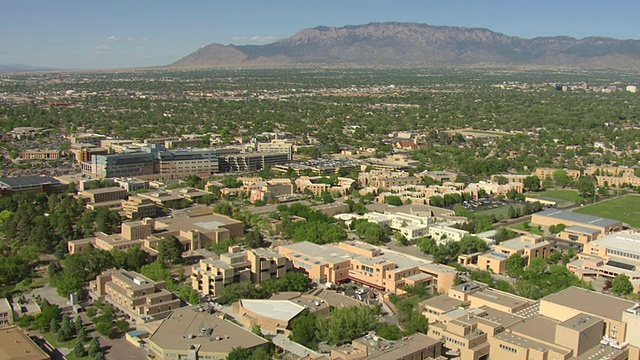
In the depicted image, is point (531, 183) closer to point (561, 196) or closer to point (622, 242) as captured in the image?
point (561, 196)

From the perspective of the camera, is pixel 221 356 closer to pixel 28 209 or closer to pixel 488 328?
pixel 488 328

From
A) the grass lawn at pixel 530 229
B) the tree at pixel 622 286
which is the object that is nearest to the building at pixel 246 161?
the grass lawn at pixel 530 229

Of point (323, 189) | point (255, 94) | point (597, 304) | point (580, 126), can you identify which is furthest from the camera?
point (255, 94)

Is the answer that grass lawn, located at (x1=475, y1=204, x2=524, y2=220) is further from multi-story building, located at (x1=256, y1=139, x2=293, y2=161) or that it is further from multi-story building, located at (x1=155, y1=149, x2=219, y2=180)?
multi-story building, located at (x1=155, y1=149, x2=219, y2=180)

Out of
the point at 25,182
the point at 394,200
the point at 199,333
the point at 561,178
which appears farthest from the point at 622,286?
the point at 25,182

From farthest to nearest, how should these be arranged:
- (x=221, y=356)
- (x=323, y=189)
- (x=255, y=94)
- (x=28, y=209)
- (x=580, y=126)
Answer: (x=255, y=94)
(x=580, y=126)
(x=323, y=189)
(x=28, y=209)
(x=221, y=356)

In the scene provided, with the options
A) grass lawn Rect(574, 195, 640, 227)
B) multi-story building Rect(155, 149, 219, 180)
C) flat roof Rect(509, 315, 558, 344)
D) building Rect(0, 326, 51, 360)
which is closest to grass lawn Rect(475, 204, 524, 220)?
grass lawn Rect(574, 195, 640, 227)

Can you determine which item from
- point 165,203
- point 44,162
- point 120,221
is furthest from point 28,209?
point 44,162
